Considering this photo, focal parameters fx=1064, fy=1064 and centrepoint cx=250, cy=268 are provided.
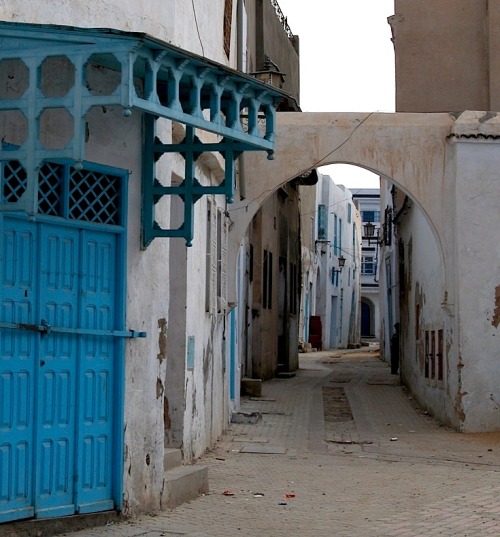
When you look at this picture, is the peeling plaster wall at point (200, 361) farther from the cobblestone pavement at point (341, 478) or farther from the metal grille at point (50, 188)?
the metal grille at point (50, 188)

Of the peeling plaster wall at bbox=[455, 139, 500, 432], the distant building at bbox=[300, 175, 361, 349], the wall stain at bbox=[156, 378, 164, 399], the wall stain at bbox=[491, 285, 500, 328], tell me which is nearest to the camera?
the wall stain at bbox=[156, 378, 164, 399]

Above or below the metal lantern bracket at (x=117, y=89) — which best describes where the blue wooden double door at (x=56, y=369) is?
below

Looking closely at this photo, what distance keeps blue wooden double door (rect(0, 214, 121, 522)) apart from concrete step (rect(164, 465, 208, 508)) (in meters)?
0.83

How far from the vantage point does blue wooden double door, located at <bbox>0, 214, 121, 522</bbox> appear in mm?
7078

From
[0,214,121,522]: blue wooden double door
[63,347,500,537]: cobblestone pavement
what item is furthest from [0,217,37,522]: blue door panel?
[63,347,500,537]: cobblestone pavement

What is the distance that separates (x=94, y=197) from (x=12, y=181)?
0.75m

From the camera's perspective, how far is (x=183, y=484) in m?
8.86

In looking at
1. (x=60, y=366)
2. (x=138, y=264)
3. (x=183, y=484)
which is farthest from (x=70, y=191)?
(x=183, y=484)

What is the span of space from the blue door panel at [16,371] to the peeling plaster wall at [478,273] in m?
8.98

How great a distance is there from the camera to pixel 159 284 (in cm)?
832

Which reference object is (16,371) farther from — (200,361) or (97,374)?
(200,361)

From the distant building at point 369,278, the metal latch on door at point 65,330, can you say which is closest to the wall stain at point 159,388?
the metal latch on door at point 65,330

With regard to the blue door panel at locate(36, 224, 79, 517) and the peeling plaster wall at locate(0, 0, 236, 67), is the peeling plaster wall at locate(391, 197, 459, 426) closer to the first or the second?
the peeling plaster wall at locate(0, 0, 236, 67)

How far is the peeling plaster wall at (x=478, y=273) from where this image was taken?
15.0 m
